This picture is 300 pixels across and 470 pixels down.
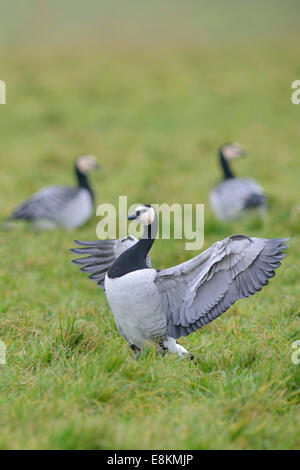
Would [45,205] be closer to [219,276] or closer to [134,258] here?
[134,258]

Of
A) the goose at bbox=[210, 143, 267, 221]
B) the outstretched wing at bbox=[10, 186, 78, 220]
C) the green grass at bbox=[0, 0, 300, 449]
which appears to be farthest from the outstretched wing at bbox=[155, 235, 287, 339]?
the goose at bbox=[210, 143, 267, 221]

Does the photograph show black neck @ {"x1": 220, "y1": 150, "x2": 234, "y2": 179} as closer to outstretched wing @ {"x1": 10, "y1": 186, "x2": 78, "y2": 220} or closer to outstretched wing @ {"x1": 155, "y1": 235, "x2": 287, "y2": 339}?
outstretched wing @ {"x1": 10, "y1": 186, "x2": 78, "y2": 220}

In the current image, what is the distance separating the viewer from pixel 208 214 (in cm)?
826

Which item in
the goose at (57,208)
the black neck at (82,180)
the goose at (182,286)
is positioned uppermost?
the black neck at (82,180)

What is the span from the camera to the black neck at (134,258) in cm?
405

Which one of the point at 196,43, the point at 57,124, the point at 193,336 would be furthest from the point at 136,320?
the point at 196,43

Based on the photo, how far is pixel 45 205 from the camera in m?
8.42

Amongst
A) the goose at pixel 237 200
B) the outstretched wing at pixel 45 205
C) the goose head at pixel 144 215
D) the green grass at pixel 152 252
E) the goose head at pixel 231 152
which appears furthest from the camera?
the goose head at pixel 231 152

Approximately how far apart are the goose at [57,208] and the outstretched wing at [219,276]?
179 inches

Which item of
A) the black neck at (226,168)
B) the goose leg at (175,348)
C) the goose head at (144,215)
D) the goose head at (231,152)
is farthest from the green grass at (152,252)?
the goose head at (144,215)

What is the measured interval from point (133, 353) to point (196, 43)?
18618 millimetres

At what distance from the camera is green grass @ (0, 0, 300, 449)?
125 inches

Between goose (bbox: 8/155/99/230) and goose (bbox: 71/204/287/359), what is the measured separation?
14.1 feet

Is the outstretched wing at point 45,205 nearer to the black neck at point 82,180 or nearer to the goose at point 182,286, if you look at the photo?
the black neck at point 82,180
